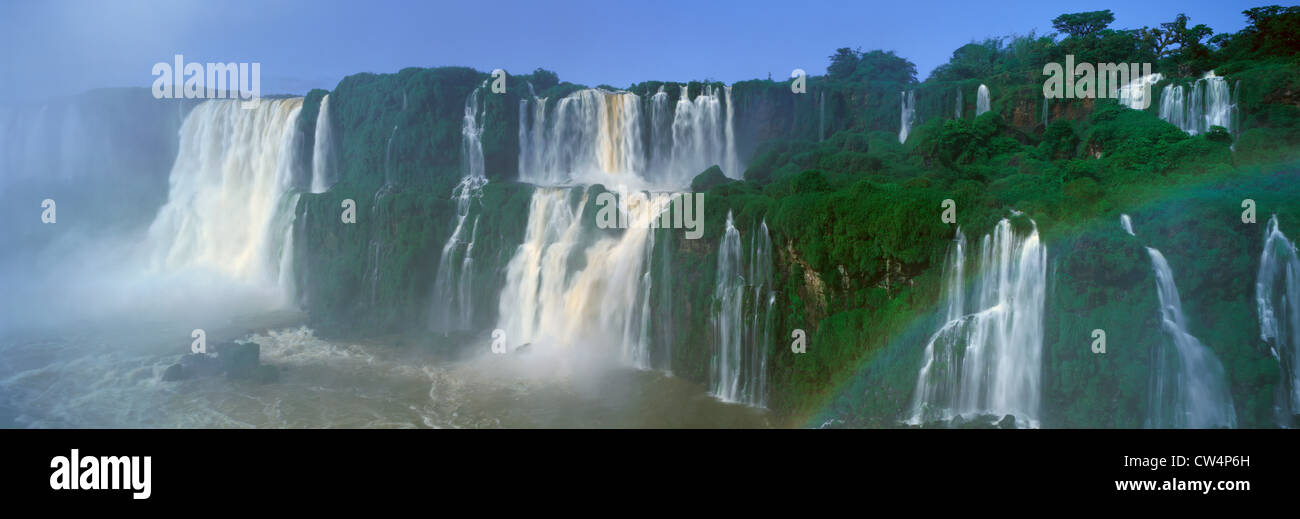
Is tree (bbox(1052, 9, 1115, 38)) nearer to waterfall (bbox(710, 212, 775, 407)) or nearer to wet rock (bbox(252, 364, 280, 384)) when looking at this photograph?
waterfall (bbox(710, 212, 775, 407))

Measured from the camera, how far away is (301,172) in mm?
30656

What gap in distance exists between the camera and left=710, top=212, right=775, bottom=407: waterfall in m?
17.4

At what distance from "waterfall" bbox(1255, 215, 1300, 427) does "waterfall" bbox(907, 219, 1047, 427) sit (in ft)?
11.4

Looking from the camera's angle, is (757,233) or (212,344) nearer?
(757,233)

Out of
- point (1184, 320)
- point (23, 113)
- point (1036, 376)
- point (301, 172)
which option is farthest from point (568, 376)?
point (23, 113)

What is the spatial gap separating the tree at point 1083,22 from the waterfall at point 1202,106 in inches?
387

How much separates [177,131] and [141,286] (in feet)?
32.2

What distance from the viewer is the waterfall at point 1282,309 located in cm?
1300

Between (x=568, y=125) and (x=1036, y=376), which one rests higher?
(x=568, y=125)

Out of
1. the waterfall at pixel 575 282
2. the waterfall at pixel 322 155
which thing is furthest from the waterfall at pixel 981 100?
the waterfall at pixel 322 155

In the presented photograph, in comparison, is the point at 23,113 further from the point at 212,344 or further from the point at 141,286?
the point at 212,344

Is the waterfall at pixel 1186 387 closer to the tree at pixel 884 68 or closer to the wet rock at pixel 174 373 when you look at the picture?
the wet rock at pixel 174 373

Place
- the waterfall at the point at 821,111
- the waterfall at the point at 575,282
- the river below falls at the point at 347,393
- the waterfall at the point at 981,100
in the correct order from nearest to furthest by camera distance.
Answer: the river below falls at the point at 347,393 → the waterfall at the point at 575,282 → the waterfall at the point at 981,100 → the waterfall at the point at 821,111

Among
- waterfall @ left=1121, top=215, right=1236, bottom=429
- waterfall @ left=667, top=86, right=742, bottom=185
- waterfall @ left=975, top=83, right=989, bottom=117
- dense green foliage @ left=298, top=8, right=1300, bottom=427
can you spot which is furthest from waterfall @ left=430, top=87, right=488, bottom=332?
waterfall @ left=1121, top=215, right=1236, bottom=429
